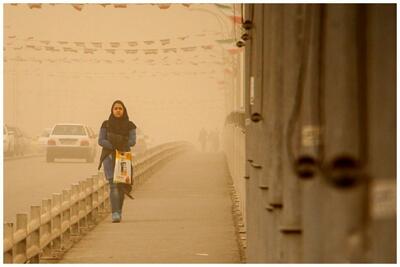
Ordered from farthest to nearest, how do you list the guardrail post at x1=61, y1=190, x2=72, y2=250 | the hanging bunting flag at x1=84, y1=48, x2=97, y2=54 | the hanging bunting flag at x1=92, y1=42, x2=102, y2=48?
the hanging bunting flag at x1=84, y1=48, x2=97, y2=54
the hanging bunting flag at x1=92, y1=42, x2=102, y2=48
the guardrail post at x1=61, y1=190, x2=72, y2=250

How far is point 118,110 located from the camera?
1332cm

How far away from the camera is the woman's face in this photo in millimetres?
13258

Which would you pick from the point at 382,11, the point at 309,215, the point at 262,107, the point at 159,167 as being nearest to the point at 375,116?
the point at 382,11

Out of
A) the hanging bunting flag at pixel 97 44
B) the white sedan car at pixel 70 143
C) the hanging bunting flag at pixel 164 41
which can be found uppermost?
the hanging bunting flag at pixel 164 41

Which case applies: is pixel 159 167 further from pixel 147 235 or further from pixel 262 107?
pixel 262 107

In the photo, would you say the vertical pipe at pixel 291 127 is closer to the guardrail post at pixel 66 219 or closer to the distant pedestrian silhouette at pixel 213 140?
the guardrail post at pixel 66 219

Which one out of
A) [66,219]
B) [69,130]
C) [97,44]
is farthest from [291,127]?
[69,130]

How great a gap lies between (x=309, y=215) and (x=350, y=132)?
2.37ft

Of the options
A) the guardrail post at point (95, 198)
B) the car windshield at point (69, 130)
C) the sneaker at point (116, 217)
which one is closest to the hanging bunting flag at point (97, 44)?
the car windshield at point (69, 130)

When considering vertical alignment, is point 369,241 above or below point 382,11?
below

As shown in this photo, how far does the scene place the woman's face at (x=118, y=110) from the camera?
13258 millimetres

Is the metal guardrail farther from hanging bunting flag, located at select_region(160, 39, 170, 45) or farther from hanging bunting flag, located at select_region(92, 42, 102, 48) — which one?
hanging bunting flag, located at select_region(92, 42, 102, 48)

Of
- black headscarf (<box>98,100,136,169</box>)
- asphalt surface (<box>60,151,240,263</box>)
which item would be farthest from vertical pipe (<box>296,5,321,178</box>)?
black headscarf (<box>98,100,136,169</box>)

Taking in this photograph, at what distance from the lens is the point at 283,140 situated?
6230mm
